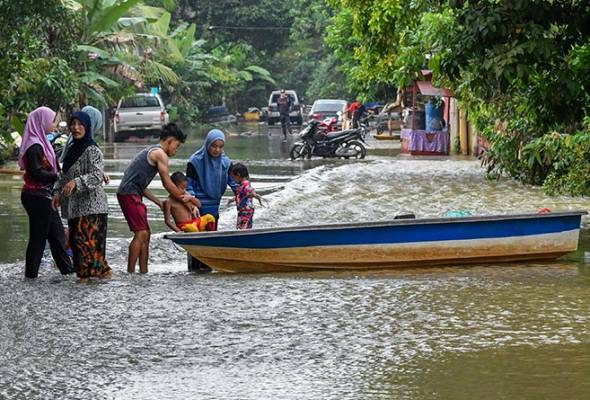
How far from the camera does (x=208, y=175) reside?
13.0 m

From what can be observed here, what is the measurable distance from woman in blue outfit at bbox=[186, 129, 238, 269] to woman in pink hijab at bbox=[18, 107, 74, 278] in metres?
1.41

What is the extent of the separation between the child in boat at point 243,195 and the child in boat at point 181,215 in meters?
0.70

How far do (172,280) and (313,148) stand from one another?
21.1 metres

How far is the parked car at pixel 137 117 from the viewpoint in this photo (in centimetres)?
4469

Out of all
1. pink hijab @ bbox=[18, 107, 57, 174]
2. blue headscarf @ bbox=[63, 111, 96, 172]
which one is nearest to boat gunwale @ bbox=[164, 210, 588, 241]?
blue headscarf @ bbox=[63, 111, 96, 172]

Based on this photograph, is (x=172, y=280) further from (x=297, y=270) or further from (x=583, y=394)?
(x=583, y=394)

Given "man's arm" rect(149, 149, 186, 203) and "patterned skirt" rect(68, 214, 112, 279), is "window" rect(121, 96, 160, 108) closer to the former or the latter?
"man's arm" rect(149, 149, 186, 203)

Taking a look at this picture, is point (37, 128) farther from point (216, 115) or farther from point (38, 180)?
point (216, 115)

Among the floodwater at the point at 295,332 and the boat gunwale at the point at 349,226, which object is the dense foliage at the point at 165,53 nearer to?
the boat gunwale at the point at 349,226

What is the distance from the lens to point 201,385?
7.76 m

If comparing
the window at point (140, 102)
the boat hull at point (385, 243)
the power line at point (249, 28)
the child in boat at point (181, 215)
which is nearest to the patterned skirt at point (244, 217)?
the child in boat at point (181, 215)

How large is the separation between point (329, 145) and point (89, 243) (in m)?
21.5

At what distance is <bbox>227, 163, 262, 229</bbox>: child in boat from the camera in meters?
13.4

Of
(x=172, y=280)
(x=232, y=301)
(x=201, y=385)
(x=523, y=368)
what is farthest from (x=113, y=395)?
(x=172, y=280)
